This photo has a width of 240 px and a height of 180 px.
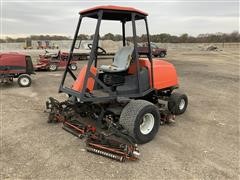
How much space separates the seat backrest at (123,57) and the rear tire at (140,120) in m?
0.96

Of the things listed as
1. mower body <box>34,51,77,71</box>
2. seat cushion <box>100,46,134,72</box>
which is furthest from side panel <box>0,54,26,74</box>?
seat cushion <box>100,46,134,72</box>

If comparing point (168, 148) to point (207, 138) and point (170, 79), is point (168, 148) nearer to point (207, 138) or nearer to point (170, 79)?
point (207, 138)

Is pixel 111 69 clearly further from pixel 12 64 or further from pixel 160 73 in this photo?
pixel 12 64

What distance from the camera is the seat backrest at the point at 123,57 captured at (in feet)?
17.0

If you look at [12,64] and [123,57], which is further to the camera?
[12,64]

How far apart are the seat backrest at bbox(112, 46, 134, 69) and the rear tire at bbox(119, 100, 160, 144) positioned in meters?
0.96

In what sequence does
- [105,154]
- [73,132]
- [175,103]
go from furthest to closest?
[175,103], [73,132], [105,154]

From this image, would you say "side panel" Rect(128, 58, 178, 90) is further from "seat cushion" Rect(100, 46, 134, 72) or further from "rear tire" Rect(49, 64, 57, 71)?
"rear tire" Rect(49, 64, 57, 71)

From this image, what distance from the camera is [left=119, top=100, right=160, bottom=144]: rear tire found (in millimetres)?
4367

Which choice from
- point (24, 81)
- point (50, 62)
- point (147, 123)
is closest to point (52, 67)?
point (50, 62)

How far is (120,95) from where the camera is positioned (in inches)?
192

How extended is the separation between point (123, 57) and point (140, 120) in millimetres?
1479

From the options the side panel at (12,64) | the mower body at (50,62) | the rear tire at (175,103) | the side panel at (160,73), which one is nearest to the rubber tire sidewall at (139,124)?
the side panel at (160,73)

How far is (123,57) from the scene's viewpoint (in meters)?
5.29
